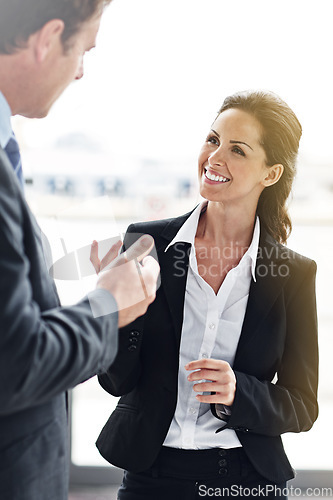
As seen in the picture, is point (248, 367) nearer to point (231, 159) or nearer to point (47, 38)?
point (231, 159)

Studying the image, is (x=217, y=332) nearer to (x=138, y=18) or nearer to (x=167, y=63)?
(x=167, y=63)

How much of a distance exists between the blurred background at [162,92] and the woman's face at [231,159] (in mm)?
571

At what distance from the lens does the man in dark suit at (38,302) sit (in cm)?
66

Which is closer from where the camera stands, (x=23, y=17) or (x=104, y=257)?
(x=23, y=17)

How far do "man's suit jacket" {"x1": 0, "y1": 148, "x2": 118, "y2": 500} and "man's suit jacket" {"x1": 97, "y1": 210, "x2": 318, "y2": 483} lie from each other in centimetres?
47

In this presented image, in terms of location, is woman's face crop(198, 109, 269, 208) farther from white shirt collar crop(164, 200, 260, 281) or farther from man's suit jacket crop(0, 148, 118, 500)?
man's suit jacket crop(0, 148, 118, 500)

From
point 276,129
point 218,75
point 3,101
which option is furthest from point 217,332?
point 218,75

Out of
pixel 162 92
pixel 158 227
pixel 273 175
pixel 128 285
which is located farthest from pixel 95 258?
pixel 162 92

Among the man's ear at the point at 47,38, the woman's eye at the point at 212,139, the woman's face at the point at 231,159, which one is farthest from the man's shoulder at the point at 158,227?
the man's ear at the point at 47,38

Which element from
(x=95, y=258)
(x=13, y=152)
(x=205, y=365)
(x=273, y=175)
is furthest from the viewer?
(x=273, y=175)

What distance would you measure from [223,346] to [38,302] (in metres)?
0.73

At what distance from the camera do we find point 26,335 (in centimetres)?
66

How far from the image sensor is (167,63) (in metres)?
2.15

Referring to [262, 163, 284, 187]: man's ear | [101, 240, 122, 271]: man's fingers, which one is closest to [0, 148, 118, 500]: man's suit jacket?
[101, 240, 122, 271]: man's fingers
